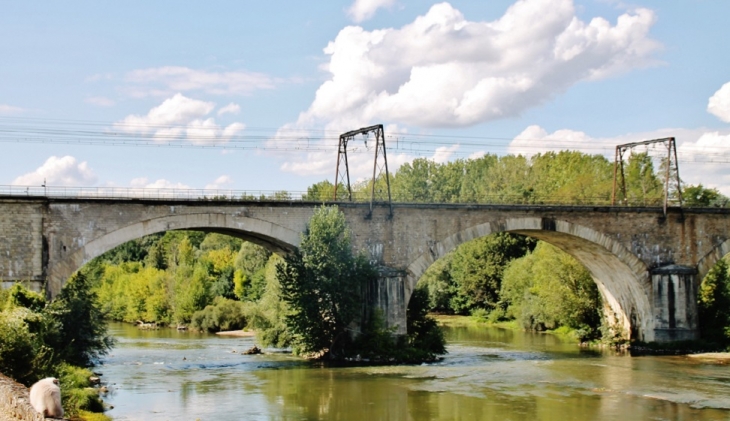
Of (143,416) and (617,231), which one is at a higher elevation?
(617,231)

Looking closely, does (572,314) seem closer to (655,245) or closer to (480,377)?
(655,245)

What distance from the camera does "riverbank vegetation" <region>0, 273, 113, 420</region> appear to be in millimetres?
18109

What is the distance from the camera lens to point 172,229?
27938 mm

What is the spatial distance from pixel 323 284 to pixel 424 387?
6154mm

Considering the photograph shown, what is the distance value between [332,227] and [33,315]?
11.3 metres

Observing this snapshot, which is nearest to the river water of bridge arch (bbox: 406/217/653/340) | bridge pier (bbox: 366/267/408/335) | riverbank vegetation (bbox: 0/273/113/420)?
riverbank vegetation (bbox: 0/273/113/420)

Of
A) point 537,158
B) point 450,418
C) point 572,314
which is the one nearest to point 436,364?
point 450,418

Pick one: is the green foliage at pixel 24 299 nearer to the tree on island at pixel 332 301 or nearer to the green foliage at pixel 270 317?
the tree on island at pixel 332 301

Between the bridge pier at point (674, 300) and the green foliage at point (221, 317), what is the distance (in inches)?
929

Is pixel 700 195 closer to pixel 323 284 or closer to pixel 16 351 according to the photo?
pixel 323 284

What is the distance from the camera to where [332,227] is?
28.9 meters

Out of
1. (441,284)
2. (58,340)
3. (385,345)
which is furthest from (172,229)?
(441,284)

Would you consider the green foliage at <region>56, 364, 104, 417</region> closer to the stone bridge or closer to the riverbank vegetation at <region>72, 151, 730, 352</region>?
the stone bridge

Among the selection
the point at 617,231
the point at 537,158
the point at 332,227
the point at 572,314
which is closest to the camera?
the point at 332,227
